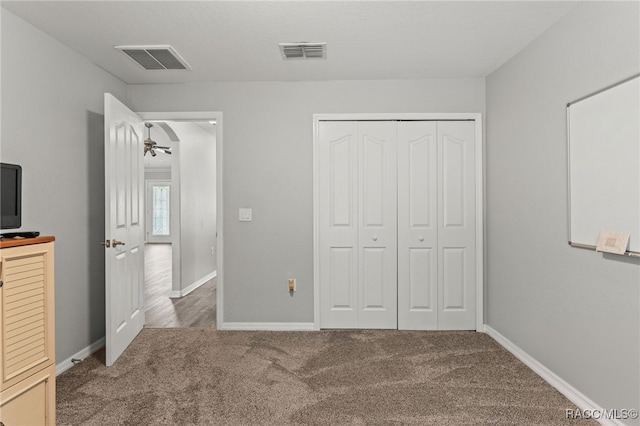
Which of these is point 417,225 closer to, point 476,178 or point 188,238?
point 476,178

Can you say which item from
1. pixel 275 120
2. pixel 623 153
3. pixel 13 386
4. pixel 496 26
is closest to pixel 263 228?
pixel 275 120

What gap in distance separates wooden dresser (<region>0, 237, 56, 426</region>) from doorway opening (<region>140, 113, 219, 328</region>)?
2.01 m

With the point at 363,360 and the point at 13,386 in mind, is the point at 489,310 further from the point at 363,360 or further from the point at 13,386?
the point at 13,386

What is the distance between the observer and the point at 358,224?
3.66 m

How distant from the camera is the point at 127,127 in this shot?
320cm

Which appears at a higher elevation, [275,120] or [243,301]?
Answer: [275,120]

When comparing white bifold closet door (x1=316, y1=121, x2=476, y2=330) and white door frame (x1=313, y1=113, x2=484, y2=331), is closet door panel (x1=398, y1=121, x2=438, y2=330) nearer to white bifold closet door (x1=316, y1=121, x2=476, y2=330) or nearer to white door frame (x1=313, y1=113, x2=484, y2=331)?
white bifold closet door (x1=316, y1=121, x2=476, y2=330)

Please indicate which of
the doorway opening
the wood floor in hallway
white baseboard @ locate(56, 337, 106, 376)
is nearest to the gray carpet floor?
white baseboard @ locate(56, 337, 106, 376)

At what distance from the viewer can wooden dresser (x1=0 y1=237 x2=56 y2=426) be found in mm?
1686

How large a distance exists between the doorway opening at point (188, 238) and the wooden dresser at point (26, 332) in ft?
6.61

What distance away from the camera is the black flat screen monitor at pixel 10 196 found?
6.21 ft

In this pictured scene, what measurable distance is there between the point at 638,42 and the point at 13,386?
11.3ft

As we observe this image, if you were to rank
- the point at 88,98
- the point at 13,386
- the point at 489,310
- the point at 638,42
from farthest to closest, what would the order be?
the point at 489,310, the point at 88,98, the point at 638,42, the point at 13,386

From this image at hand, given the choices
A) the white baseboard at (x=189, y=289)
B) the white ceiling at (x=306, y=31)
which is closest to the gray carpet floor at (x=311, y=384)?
the white baseboard at (x=189, y=289)
